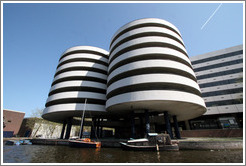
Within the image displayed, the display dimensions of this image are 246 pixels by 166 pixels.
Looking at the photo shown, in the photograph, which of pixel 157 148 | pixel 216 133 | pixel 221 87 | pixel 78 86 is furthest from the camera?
pixel 221 87

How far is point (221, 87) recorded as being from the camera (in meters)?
35.9

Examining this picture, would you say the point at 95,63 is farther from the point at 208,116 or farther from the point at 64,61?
the point at 208,116

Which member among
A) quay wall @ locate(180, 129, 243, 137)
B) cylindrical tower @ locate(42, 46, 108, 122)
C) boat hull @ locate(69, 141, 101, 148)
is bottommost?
boat hull @ locate(69, 141, 101, 148)

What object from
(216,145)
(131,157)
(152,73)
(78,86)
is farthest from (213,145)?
(78,86)

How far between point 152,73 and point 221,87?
27.9 metres

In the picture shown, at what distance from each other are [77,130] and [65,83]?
41352mm

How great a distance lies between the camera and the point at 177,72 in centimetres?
2455

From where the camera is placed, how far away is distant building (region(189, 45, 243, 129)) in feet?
108

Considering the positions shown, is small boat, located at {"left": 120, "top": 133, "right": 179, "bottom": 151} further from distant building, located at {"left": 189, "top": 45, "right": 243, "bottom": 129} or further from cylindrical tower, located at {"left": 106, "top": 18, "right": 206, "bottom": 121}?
distant building, located at {"left": 189, "top": 45, "right": 243, "bottom": 129}

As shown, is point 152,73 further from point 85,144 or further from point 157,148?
point 85,144

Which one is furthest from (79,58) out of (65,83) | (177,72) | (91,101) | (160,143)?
(160,143)

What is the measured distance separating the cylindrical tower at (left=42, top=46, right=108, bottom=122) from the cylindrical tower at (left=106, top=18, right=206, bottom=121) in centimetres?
598

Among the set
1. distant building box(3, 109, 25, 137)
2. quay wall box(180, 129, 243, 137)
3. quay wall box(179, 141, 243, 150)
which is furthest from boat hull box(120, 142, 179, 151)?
distant building box(3, 109, 25, 137)

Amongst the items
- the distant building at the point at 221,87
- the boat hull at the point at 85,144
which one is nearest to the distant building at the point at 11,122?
the boat hull at the point at 85,144
